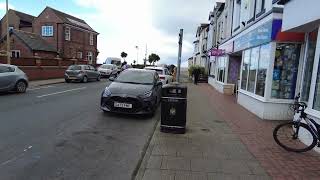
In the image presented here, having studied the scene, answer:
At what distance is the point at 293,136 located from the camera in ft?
24.8

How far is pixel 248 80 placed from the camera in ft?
46.4

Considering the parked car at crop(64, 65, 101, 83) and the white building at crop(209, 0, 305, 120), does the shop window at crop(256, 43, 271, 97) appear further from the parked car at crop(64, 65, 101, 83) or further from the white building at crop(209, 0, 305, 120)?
the parked car at crop(64, 65, 101, 83)

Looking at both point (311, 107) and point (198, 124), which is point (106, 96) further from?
point (311, 107)

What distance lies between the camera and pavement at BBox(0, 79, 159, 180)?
17.4 ft

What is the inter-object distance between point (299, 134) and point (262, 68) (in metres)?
4.59

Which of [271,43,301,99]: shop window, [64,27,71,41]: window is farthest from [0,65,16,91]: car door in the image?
[64,27,71,41]: window

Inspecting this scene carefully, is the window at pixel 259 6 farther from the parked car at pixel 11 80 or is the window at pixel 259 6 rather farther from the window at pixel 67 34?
the window at pixel 67 34

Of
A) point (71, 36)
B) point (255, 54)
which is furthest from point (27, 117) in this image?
point (71, 36)

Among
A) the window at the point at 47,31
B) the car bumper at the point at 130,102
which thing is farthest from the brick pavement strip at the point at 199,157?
the window at the point at 47,31

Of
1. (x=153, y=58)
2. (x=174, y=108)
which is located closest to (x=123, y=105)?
(x=174, y=108)

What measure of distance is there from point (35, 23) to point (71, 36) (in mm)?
5657

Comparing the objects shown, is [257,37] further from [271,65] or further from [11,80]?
[11,80]

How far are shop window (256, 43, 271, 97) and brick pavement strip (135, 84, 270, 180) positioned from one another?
3.39 metres

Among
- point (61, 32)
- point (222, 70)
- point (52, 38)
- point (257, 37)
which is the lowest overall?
point (222, 70)
